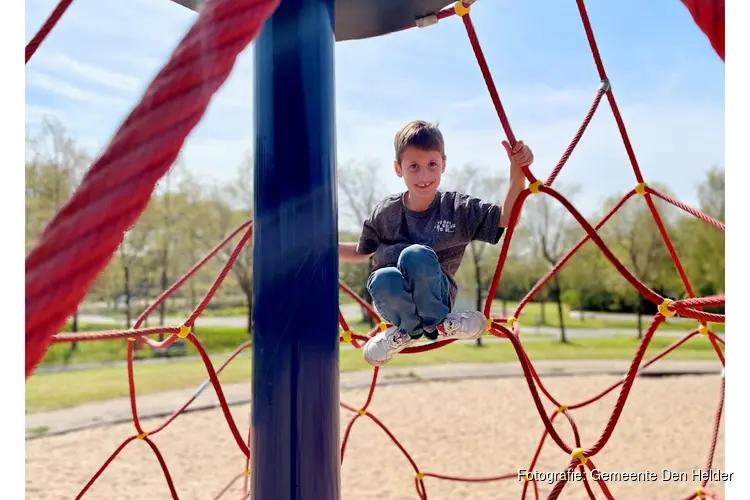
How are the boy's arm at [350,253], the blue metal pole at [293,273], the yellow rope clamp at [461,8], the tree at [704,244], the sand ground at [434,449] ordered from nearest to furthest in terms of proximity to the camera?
the blue metal pole at [293,273] < the yellow rope clamp at [461,8] < the boy's arm at [350,253] < the sand ground at [434,449] < the tree at [704,244]

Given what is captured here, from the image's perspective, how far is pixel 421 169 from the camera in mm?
1107

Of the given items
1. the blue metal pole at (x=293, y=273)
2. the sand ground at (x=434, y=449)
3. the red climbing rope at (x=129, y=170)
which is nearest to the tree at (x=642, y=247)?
the sand ground at (x=434, y=449)

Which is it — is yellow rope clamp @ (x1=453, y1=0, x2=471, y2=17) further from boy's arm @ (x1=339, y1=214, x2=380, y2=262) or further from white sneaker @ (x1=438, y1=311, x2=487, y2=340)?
white sneaker @ (x1=438, y1=311, x2=487, y2=340)

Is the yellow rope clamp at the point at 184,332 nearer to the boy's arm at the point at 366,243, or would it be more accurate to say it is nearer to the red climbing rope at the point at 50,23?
the boy's arm at the point at 366,243

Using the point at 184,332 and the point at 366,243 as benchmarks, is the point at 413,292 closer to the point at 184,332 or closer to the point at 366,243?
the point at 366,243

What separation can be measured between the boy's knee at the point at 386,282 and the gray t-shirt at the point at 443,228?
0.40 feet

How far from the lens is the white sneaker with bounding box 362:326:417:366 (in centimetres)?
101

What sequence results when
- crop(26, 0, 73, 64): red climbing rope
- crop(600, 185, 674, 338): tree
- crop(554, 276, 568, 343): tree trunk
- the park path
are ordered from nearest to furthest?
crop(26, 0, 73, 64): red climbing rope < the park path < crop(600, 185, 674, 338): tree < crop(554, 276, 568, 343): tree trunk

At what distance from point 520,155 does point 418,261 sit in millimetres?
295

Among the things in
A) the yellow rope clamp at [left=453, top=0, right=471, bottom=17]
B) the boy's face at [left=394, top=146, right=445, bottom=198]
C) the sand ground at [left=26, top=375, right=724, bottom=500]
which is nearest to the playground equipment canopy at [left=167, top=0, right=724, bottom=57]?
the yellow rope clamp at [left=453, top=0, right=471, bottom=17]

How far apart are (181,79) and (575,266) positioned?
9.61m

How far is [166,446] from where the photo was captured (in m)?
4.13

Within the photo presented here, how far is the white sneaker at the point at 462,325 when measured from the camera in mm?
1014

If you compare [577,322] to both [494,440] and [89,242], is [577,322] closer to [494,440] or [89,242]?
[494,440]
